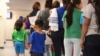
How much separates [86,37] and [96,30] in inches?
6.3

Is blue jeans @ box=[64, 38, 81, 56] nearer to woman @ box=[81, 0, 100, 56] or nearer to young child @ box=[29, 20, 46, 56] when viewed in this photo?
young child @ box=[29, 20, 46, 56]

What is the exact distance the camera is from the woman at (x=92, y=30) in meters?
3.42

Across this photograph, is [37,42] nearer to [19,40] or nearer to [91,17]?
[91,17]

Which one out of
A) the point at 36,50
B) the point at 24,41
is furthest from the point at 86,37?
the point at 24,41

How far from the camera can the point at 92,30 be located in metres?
3.48

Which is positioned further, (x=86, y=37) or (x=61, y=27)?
(x=61, y=27)

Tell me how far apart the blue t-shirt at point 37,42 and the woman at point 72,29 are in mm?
544

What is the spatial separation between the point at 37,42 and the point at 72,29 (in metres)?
0.78

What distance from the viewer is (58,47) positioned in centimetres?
551

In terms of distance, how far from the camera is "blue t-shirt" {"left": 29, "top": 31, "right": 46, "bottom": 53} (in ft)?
16.7

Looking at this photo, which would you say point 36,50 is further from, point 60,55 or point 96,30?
point 96,30

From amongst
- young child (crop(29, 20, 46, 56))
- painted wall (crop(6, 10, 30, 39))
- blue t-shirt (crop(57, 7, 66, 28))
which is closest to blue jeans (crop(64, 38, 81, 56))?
young child (crop(29, 20, 46, 56))

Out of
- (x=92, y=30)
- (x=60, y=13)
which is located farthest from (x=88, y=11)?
(x=60, y=13)

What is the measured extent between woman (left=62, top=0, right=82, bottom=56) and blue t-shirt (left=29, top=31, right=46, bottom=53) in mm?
544
